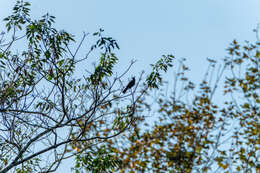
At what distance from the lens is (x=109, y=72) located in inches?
345

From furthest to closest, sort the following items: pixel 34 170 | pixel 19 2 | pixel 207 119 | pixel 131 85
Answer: pixel 207 119 < pixel 34 170 < pixel 19 2 < pixel 131 85

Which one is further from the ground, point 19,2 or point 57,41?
point 19,2

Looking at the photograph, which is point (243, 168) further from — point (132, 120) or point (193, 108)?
point (132, 120)

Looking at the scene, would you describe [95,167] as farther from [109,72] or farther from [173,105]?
[173,105]

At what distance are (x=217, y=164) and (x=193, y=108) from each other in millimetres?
1782

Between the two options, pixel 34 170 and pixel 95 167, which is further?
pixel 34 170

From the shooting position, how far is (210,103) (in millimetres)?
11258

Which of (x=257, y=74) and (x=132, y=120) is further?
(x=257, y=74)

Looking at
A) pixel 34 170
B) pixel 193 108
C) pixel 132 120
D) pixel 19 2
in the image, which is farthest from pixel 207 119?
pixel 19 2

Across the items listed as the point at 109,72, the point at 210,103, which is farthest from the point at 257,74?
the point at 109,72

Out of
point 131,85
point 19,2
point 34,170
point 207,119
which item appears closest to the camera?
point 131,85

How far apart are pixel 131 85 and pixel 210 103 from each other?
4026mm

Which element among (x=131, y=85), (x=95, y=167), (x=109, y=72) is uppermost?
(x=109, y=72)

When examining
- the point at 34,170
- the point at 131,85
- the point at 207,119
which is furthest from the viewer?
the point at 207,119
